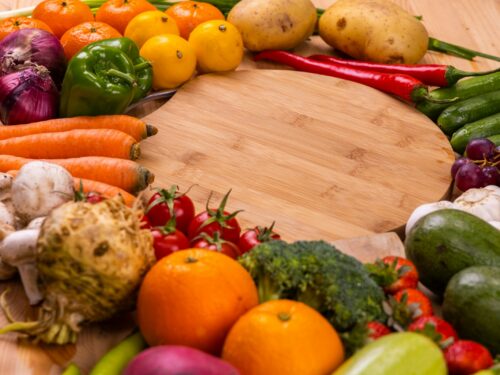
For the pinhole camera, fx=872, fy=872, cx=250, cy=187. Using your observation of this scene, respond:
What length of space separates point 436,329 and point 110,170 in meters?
1.29

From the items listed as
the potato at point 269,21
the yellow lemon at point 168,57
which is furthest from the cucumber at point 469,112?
the yellow lemon at point 168,57

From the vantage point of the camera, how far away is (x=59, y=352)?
1.96 meters

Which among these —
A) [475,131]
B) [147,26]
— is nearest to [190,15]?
[147,26]

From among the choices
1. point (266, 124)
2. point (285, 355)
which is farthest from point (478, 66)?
point (285, 355)

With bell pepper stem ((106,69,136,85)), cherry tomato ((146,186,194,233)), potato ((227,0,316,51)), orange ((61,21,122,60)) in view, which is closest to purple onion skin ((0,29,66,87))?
orange ((61,21,122,60))

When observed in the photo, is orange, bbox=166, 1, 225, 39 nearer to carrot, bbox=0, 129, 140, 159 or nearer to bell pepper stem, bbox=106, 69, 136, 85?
bell pepper stem, bbox=106, 69, 136, 85

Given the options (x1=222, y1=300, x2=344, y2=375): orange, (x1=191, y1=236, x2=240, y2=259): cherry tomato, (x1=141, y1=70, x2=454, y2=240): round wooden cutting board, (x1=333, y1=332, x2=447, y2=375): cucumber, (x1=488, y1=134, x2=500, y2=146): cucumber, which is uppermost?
(x1=333, y1=332, x2=447, y2=375): cucumber

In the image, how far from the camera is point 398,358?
158 cm

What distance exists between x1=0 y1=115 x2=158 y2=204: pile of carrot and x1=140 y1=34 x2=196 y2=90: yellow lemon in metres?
0.39

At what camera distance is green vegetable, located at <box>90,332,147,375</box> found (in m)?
1.81

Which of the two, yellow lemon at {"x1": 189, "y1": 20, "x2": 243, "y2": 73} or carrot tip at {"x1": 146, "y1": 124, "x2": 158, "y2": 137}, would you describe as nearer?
carrot tip at {"x1": 146, "y1": 124, "x2": 158, "y2": 137}

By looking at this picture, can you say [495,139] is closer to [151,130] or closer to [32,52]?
[151,130]

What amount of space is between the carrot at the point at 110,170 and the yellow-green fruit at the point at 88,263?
79 centimetres

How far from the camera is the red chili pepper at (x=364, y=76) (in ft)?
11.0
